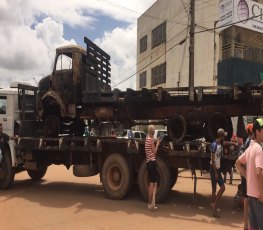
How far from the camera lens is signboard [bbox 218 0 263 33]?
22234mm

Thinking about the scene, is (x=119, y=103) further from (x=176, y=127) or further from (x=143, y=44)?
(x=143, y=44)

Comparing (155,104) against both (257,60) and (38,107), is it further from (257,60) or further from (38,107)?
(257,60)

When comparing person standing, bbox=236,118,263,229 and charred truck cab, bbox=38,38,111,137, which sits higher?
charred truck cab, bbox=38,38,111,137

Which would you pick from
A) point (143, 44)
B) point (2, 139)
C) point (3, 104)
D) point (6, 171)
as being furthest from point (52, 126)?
point (143, 44)

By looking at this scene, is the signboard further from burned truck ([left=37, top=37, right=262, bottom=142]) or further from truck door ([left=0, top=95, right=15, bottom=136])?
truck door ([left=0, top=95, right=15, bottom=136])

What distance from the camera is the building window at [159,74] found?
32484 millimetres

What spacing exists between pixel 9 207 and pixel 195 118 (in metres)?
4.78

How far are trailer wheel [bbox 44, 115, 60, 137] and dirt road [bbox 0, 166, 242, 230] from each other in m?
1.61

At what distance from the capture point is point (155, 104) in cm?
1102

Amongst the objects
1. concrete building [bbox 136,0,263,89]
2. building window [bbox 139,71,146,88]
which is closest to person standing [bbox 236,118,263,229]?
concrete building [bbox 136,0,263,89]

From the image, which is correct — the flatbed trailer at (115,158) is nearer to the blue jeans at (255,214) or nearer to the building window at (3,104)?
the building window at (3,104)

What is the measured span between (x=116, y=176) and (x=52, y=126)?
289 centimetres

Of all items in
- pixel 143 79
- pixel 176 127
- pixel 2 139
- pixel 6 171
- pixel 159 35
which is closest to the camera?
pixel 176 127

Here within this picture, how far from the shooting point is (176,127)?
34.0ft
